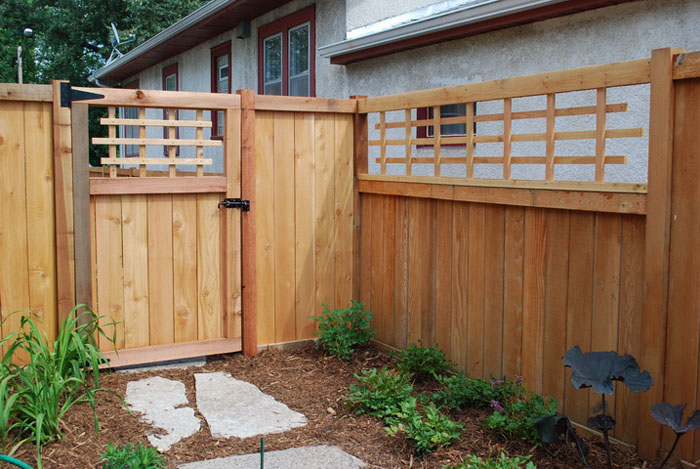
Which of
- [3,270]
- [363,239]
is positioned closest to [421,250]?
[363,239]

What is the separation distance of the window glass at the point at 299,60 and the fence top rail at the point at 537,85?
16.6 ft

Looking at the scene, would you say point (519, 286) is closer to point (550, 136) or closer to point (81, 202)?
point (550, 136)

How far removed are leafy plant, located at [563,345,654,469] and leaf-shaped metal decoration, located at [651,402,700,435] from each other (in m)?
0.10

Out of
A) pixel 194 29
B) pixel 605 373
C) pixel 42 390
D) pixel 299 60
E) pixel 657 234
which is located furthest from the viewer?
pixel 194 29

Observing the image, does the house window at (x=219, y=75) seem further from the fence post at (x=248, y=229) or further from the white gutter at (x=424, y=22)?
the fence post at (x=248, y=229)

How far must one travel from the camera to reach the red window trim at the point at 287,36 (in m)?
9.79

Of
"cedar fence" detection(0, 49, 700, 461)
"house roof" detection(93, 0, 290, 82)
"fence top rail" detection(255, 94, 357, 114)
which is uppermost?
"house roof" detection(93, 0, 290, 82)

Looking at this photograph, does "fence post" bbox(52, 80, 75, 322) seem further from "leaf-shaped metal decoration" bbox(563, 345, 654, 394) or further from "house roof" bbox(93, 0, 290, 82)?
"house roof" bbox(93, 0, 290, 82)

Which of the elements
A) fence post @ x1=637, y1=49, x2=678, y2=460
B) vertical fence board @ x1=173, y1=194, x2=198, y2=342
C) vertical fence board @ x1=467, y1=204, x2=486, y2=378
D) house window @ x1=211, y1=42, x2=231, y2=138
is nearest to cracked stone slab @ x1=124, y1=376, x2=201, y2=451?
vertical fence board @ x1=173, y1=194, x2=198, y2=342

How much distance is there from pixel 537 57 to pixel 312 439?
13.9ft

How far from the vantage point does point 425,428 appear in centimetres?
351

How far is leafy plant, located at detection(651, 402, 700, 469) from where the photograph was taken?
2855 millimetres

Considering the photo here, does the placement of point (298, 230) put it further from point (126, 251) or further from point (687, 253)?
point (687, 253)

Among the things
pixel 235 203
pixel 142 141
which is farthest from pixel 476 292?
pixel 142 141
